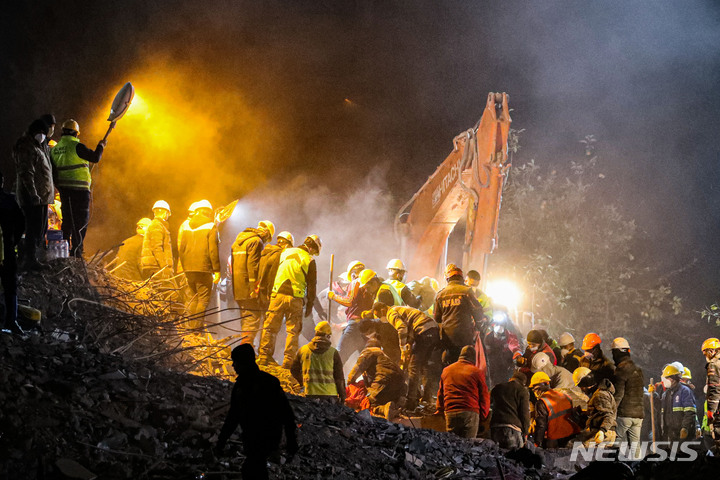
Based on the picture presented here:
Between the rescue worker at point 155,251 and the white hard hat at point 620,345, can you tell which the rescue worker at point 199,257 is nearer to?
the rescue worker at point 155,251

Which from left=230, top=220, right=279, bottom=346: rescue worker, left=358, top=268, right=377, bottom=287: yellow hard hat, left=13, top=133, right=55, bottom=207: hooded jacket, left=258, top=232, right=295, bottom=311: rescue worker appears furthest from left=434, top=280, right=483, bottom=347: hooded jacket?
left=13, top=133, right=55, bottom=207: hooded jacket

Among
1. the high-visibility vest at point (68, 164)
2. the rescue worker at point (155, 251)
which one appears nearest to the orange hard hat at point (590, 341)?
the rescue worker at point (155, 251)

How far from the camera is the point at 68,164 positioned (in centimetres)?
841

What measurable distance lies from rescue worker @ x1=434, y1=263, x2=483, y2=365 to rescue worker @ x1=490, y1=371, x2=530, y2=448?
139 cm

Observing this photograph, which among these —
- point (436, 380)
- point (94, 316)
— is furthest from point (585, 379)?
point (94, 316)

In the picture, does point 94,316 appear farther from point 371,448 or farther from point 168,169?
point 168,169

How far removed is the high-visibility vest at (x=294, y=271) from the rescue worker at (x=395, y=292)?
1317 mm

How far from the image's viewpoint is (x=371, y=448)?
598cm

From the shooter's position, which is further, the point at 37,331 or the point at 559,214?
the point at 559,214

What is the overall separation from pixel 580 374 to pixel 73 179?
23.8 ft

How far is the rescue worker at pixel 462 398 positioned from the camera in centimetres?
760

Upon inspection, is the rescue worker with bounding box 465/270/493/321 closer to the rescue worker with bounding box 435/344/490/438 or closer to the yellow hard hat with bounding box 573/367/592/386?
the yellow hard hat with bounding box 573/367/592/386

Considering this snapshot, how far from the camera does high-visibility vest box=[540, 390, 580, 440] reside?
8.11 metres

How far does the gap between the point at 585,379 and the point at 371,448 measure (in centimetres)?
428
